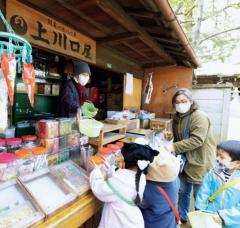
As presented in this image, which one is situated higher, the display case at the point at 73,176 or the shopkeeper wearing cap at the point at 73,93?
the shopkeeper wearing cap at the point at 73,93

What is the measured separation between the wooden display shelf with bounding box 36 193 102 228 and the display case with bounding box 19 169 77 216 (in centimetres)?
5

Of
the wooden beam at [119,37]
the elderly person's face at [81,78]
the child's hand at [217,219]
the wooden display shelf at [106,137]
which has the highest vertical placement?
the wooden beam at [119,37]

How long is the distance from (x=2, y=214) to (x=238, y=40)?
50.5 ft

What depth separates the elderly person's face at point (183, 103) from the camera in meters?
3.10

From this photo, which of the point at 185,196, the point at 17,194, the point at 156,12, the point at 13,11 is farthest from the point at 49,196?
A: the point at 185,196

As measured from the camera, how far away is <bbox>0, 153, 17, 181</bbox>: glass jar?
4.68ft

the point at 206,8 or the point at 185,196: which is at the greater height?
the point at 206,8

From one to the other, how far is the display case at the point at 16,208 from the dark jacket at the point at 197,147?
2.34 metres

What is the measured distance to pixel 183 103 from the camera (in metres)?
3.12

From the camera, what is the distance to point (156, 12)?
2150mm

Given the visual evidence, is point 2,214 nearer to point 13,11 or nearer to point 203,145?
point 13,11

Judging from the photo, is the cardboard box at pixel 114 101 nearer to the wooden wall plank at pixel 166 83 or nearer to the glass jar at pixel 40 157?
the wooden wall plank at pixel 166 83

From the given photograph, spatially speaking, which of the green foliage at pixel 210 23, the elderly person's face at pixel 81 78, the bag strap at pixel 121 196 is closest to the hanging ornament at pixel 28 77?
the bag strap at pixel 121 196

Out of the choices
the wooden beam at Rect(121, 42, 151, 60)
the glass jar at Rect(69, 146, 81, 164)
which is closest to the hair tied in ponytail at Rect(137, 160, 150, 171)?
the glass jar at Rect(69, 146, 81, 164)
